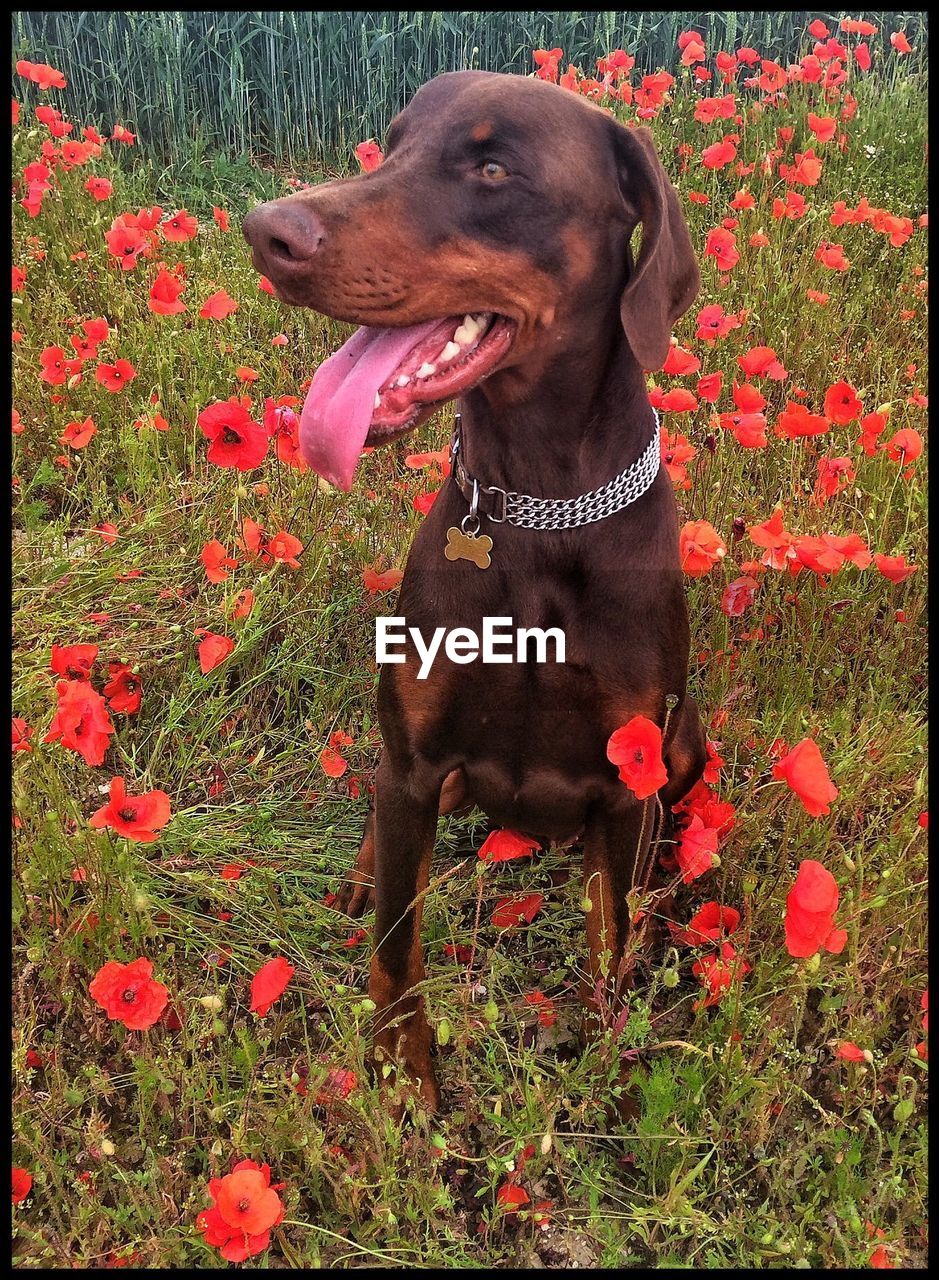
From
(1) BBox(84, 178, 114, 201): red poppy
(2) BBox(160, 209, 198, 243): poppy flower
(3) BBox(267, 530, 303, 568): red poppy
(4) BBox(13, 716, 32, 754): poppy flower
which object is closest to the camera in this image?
(4) BBox(13, 716, 32, 754): poppy flower

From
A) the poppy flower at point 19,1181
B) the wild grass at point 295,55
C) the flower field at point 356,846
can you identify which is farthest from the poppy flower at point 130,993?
the wild grass at point 295,55

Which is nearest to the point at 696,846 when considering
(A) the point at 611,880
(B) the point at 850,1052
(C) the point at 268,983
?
(A) the point at 611,880

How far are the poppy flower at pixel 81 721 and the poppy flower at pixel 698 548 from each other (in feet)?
4.42

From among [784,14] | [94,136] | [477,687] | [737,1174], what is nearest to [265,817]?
[477,687]

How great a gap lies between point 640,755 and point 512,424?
2.30 feet

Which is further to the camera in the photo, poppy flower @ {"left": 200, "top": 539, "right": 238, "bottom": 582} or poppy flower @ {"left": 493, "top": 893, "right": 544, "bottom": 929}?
poppy flower @ {"left": 200, "top": 539, "right": 238, "bottom": 582}

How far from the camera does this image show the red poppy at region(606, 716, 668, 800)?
4.81ft

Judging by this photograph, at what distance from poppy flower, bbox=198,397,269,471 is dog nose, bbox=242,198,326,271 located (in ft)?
2.01

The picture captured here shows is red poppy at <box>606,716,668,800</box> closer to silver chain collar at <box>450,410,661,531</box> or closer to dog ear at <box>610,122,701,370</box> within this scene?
silver chain collar at <box>450,410,661,531</box>

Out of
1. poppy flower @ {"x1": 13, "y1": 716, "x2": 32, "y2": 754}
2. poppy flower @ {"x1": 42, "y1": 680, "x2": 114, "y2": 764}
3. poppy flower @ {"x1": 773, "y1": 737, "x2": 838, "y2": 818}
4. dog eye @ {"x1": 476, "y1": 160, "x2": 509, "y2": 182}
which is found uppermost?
dog eye @ {"x1": 476, "y1": 160, "x2": 509, "y2": 182}

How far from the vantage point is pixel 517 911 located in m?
2.30

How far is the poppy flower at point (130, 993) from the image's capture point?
1533 mm

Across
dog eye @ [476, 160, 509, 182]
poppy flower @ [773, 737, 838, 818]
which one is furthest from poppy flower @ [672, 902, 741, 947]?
dog eye @ [476, 160, 509, 182]

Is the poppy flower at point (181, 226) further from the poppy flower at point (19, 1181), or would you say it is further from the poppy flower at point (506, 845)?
the poppy flower at point (19, 1181)
